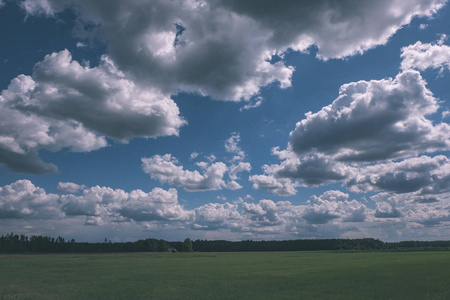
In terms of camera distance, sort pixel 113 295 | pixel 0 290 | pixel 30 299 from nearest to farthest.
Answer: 1. pixel 30 299
2. pixel 113 295
3. pixel 0 290

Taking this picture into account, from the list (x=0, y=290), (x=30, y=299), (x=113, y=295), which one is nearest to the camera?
(x=30, y=299)

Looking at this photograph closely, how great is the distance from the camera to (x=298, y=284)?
124ft

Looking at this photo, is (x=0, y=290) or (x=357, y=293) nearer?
(x=357, y=293)

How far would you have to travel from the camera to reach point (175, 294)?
32.0m

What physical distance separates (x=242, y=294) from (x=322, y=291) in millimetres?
8147

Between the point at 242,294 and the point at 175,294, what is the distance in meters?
6.64

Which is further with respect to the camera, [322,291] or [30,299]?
[322,291]

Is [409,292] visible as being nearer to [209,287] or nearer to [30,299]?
[209,287]

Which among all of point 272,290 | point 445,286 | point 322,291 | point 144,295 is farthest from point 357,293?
point 144,295

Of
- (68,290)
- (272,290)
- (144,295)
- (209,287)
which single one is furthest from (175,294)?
(68,290)

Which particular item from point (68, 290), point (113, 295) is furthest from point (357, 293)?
point (68, 290)

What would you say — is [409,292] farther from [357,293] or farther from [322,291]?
[322,291]

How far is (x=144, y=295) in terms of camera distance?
3147cm

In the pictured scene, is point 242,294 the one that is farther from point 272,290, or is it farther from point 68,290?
point 68,290
